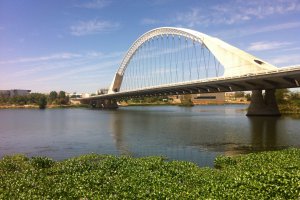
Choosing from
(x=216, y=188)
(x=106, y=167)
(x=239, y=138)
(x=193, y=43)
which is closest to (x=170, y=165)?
(x=106, y=167)

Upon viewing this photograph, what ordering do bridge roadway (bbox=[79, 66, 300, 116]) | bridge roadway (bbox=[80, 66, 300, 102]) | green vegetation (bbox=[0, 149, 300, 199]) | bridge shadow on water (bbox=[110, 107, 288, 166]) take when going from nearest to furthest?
1. green vegetation (bbox=[0, 149, 300, 199])
2. bridge shadow on water (bbox=[110, 107, 288, 166])
3. bridge roadway (bbox=[80, 66, 300, 102])
4. bridge roadway (bbox=[79, 66, 300, 116])

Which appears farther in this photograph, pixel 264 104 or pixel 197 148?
pixel 264 104

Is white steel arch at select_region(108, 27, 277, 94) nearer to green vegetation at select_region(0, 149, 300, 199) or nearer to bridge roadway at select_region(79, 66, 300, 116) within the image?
bridge roadway at select_region(79, 66, 300, 116)

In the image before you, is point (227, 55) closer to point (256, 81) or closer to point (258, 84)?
point (258, 84)

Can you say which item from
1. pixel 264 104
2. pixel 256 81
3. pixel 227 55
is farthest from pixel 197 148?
pixel 264 104

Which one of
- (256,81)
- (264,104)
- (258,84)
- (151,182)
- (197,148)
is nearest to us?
(151,182)

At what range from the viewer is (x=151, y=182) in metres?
15.9

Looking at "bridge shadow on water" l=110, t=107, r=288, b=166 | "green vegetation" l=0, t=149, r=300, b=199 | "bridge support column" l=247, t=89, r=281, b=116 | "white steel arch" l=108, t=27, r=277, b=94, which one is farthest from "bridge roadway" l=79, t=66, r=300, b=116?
"green vegetation" l=0, t=149, r=300, b=199

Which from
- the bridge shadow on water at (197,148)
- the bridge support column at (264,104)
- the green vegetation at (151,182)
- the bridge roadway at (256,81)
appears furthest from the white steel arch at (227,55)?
the green vegetation at (151,182)

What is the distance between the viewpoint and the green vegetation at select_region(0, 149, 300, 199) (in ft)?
45.7

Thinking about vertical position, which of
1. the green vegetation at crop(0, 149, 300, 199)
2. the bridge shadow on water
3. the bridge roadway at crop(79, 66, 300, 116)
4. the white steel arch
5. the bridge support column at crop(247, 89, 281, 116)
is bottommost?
the bridge shadow on water

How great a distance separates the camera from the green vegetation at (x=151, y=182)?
549 inches

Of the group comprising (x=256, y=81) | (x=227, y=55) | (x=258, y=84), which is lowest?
(x=258, y=84)

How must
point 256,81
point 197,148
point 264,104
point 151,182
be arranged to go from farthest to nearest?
point 264,104, point 256,81, point 197,148, point 151,182
